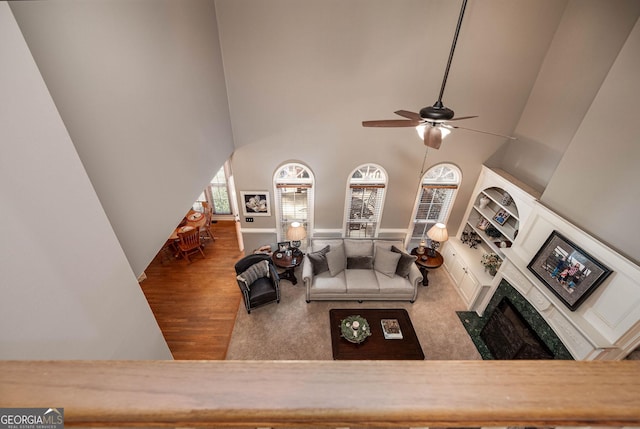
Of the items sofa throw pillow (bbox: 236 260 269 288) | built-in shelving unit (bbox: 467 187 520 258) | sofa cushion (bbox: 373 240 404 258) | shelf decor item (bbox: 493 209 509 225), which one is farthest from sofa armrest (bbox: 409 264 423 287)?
sofa throw pillow (bbox: 236 260 269 288)

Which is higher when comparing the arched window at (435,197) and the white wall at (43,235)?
the white wall at (43,235)

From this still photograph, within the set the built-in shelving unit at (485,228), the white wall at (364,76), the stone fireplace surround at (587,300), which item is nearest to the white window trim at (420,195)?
the white wall at (364,76)

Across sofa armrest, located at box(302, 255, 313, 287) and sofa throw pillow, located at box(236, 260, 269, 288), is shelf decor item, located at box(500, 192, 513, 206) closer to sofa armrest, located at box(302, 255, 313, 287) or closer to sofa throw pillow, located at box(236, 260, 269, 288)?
sofa armrest, located at box(302, 255, 313, 287)

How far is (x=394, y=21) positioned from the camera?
4031 millimetres

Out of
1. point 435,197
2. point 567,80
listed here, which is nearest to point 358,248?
point 435,197

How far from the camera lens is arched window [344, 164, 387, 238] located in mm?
5504

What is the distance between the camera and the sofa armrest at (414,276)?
198 inches

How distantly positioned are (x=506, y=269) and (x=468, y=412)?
4649 mm

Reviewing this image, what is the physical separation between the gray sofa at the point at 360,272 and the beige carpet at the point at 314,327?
25 centimetres

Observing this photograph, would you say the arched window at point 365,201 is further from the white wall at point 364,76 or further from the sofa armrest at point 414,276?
the sofa armrest at point 414,276

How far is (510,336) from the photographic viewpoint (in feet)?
13.1

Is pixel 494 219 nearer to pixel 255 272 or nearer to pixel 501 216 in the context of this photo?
pixel 501 216

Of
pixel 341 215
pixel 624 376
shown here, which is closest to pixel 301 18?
pixel 341 215

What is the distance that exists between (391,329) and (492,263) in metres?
2.27
